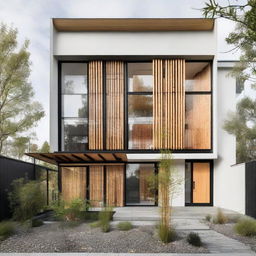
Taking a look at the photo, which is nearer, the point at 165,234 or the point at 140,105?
the point at 165,234

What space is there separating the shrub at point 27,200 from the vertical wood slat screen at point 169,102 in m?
6.76

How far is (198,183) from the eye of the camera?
15.2 m

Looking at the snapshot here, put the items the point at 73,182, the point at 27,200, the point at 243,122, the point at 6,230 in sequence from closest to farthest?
the point at 6,230
the point at 27,200
the point at 73,182
the point at 243,122

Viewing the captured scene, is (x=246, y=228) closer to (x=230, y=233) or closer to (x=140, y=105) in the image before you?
(x=230, y=233)

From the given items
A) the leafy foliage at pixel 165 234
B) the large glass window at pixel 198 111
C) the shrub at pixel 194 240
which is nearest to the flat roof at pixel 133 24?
the large glass window at pixel 198 111

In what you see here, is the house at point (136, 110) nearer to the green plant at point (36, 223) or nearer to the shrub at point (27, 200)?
the shrub at point (27, 200)

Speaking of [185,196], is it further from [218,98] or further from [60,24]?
[60,24]

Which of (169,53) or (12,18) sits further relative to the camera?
(12,18)

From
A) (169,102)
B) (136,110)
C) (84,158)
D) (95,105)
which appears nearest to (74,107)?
(95,105)

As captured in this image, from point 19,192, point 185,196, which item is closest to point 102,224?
point 19,192

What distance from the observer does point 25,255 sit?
645cm

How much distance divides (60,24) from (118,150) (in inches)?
276

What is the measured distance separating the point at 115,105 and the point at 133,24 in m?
4.16

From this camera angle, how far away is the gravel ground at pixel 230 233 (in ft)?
24.2
